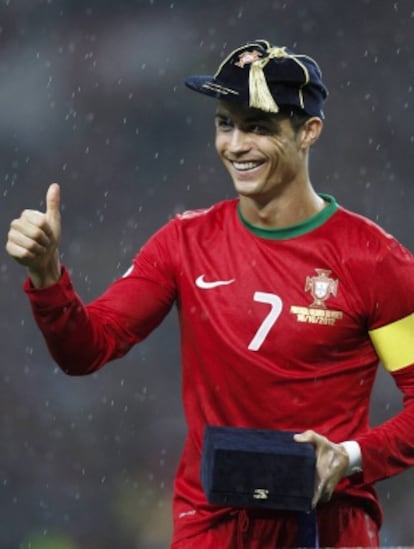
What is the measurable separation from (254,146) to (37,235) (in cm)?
A: 88

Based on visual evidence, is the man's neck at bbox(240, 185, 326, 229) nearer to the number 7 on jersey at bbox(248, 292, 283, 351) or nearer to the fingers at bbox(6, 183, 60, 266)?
the number 7 on jersey at bbox(248, 292, 283, 351)

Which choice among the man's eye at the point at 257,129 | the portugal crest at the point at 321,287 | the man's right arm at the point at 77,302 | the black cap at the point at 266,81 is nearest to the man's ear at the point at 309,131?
the black cap at the point at 266,81

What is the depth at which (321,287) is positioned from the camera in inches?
193

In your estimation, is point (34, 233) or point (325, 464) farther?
point (325, 464)

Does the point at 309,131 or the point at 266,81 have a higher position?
the point at 266,81

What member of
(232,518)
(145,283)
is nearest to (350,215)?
(145,283)

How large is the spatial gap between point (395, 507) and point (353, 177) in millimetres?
1952

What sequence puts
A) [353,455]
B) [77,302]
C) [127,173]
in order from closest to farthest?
[77,302] < [353,455] < [127,173]

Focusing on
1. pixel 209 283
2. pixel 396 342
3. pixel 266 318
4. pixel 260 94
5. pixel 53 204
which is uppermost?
pixel 260 94

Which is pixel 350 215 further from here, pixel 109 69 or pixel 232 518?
pixel 109 69

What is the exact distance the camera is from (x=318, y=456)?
4.55 meters

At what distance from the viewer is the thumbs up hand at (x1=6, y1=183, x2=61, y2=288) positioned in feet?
13.9

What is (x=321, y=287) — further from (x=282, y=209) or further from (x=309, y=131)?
(x=309, y=131)

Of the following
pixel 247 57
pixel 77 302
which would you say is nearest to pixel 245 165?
pixel 247 57
